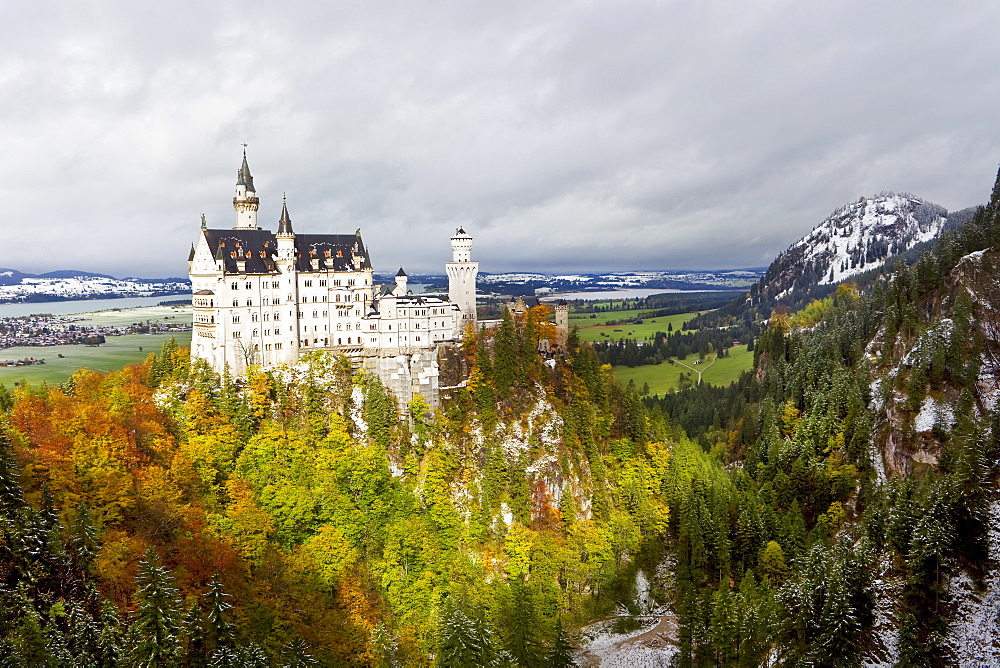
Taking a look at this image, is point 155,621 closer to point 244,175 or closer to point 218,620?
point 218,620

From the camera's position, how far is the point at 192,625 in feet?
147

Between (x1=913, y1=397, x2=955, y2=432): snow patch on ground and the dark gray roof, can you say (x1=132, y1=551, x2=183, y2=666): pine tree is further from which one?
(x1=913, y1=397, x2=955, y2=432): snow patch on ground

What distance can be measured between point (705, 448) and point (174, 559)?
92501mm

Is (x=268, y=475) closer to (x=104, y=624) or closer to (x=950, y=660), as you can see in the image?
(x=104, y=624)

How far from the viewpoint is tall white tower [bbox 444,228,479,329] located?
294 ft

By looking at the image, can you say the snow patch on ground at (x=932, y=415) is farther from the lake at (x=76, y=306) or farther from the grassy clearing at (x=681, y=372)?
the lake at (x=76, y=306)

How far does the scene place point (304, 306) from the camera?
8444 cm

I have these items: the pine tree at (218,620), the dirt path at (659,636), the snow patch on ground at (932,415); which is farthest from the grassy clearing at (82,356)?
the snow patch on ground at (932,415)

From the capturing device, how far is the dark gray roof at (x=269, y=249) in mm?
80250

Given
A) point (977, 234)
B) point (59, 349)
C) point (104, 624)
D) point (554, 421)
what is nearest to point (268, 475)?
point (104, 624)

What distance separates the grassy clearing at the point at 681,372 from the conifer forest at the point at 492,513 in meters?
66.2

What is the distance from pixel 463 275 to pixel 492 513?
34.4 m

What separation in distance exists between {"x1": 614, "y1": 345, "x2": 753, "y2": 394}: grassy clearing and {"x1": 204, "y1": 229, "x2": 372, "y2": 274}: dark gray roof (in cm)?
9280

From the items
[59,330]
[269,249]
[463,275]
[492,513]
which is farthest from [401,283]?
[59,330]
